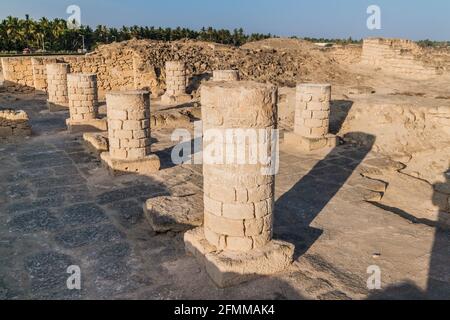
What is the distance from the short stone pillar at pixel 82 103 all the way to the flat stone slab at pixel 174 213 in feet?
24.3

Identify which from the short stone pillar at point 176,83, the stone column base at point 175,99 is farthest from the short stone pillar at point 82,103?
the short stone pillar at point 176,83

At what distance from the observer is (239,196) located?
4.78m

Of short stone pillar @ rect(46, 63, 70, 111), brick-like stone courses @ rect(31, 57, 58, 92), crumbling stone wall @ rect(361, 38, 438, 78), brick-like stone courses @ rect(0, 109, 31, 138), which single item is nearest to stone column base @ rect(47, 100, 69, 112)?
short stone pillar @ rect(46, 63, 70, 111)

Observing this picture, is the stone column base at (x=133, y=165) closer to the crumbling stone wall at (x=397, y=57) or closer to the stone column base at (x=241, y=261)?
the stone column base at (x=241, y=261)

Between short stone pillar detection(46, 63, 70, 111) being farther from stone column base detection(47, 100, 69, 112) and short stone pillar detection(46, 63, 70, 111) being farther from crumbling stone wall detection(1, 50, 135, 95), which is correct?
crumbling stone wall detection(1, 50, 135, 95)

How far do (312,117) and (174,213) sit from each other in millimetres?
6169

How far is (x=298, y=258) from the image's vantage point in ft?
17.2

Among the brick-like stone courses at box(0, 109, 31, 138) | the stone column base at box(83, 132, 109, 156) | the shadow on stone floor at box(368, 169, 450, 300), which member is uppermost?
the brick-like stone courses at box(0, 109, 31, 138)

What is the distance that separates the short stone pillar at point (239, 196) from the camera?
4574 millimetres

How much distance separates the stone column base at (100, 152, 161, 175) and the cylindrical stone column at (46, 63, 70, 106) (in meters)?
8.59

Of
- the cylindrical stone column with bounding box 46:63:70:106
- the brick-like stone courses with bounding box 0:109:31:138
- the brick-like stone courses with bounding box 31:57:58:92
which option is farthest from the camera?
the brick-like stone courses with bounding box 31:57:58:92

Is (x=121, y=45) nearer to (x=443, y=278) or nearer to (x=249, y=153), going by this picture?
(x=249, y=153)

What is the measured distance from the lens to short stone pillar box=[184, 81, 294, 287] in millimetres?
4574
